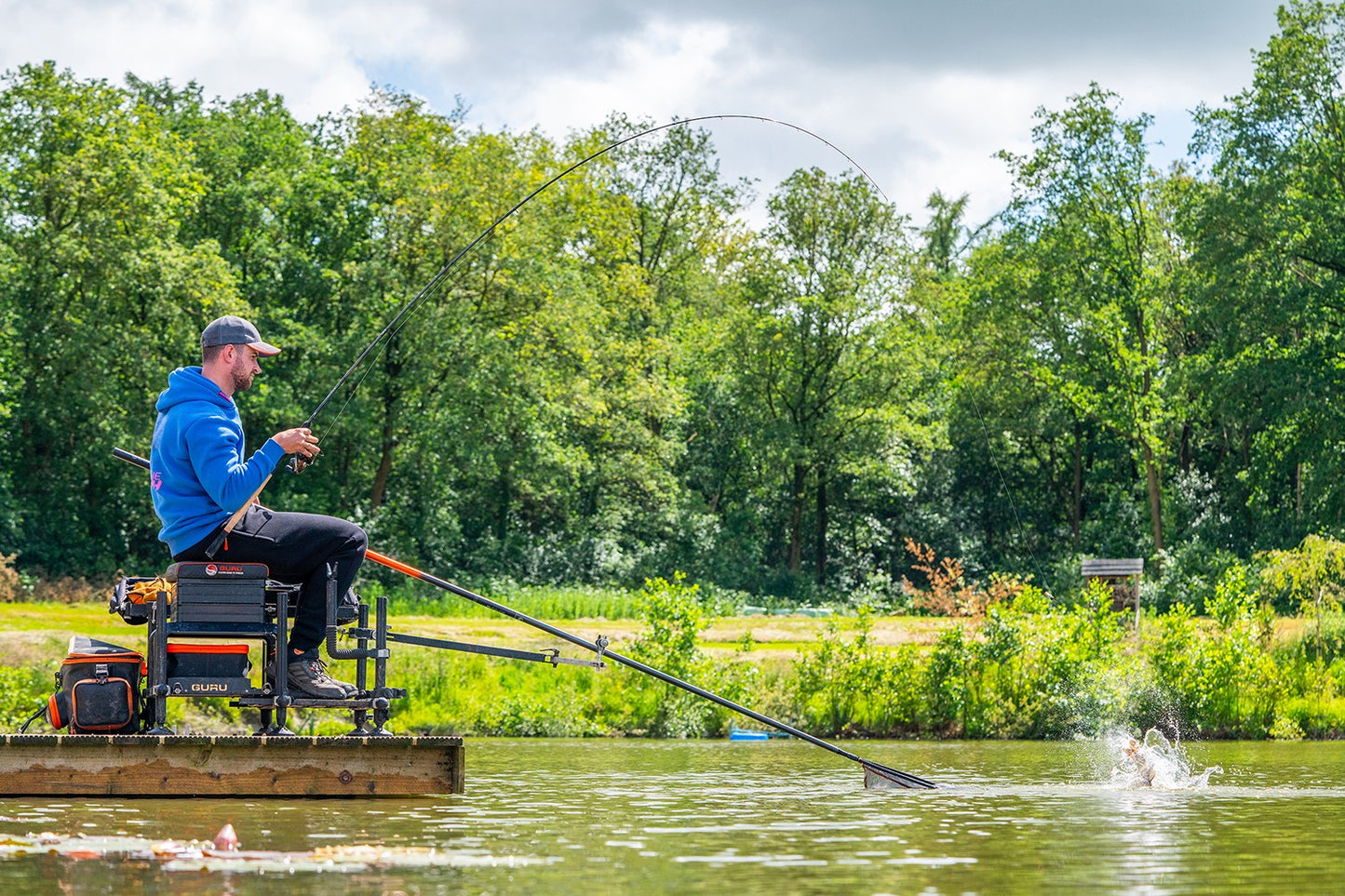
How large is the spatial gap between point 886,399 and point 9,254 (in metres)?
23.7

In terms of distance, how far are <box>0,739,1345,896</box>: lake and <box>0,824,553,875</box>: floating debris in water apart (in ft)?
0.09

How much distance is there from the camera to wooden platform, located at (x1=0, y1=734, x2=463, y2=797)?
965 cm

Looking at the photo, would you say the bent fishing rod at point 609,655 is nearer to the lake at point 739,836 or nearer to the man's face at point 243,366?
the lake at point 739,836

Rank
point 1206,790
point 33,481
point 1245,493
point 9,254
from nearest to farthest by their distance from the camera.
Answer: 1. point 1206,790
2. point 9,254
3. point 33,481
4. point 1245,493

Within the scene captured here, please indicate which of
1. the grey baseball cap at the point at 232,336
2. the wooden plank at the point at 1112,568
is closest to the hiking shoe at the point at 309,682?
the grey baseball cap at the point at 232,336

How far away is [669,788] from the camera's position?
12.1 metres

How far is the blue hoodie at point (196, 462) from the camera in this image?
9.09m

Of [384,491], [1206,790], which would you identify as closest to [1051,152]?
[384,491]

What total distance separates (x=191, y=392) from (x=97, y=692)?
1.86 m

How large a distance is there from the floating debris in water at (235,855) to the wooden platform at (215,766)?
194 centimetres

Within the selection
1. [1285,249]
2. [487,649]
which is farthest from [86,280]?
[487,649]

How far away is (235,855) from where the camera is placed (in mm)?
7098

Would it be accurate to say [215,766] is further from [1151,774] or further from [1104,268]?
[1104,268]

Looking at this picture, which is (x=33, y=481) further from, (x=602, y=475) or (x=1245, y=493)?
(x=1245, y=493)
